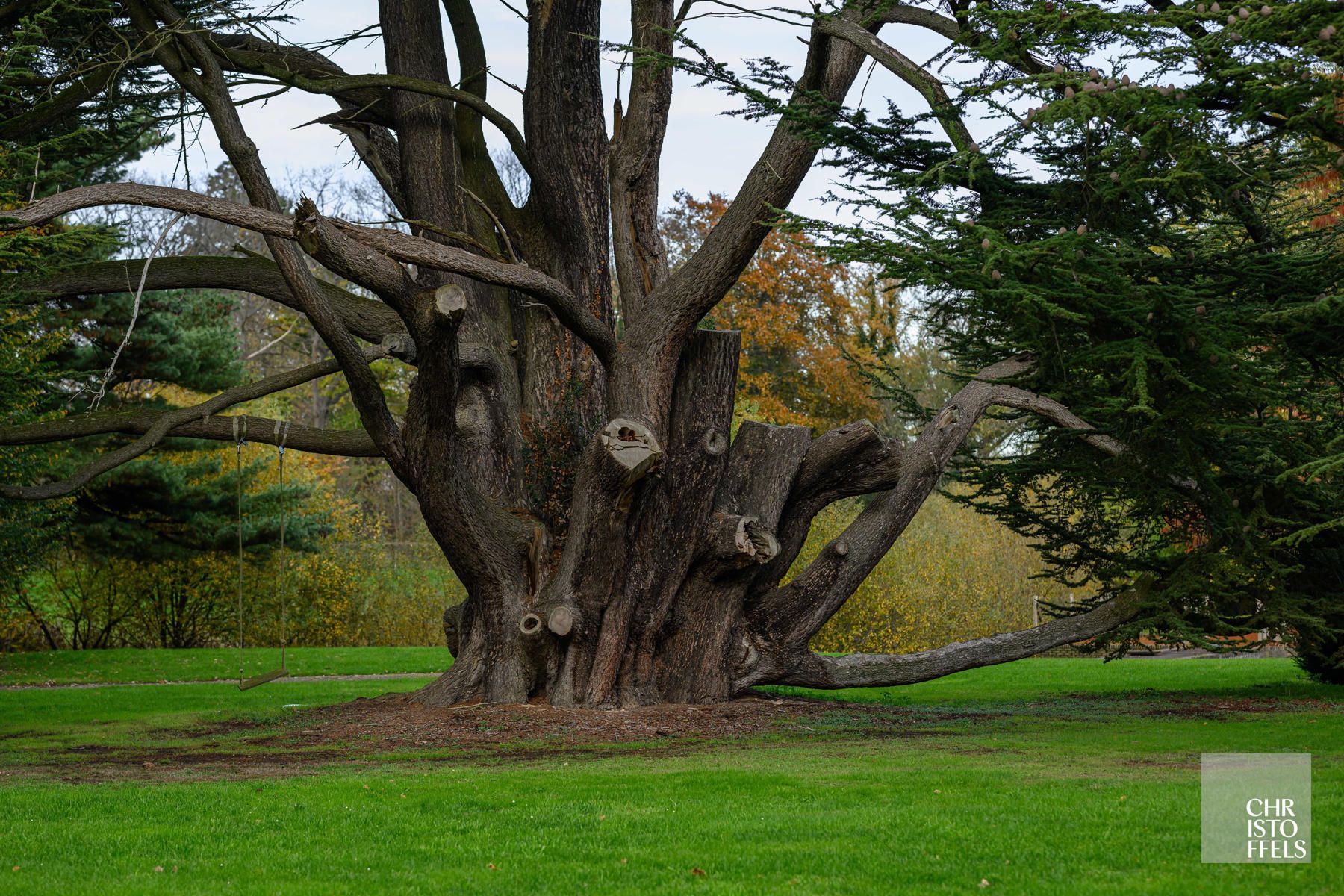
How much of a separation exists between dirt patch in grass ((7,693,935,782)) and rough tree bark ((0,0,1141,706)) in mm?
612

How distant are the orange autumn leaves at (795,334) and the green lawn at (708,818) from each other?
678 inches

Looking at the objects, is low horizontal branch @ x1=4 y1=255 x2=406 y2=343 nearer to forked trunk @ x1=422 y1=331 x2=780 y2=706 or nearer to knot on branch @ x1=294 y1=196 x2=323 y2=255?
knot on branch @ x1=294 y1=196 x2=323 y2=255

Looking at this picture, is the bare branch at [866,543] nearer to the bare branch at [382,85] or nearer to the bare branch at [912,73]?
the bare branch at [912,73]

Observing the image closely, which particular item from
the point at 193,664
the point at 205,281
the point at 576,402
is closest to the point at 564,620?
the point at 576,402

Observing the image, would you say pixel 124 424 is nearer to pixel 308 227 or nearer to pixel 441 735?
pixel 308 227

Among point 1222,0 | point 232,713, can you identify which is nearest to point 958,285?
point 1222,0

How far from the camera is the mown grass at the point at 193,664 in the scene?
17.2m

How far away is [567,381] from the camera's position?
12258 mm

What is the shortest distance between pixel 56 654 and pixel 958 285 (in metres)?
18.2

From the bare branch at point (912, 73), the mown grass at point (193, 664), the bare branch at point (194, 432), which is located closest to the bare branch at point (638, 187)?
the bare branch at point (912, 73)

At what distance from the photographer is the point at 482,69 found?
1284 cm

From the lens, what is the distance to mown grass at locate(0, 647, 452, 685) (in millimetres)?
17250

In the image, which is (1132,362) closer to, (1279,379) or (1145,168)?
(1145,168)

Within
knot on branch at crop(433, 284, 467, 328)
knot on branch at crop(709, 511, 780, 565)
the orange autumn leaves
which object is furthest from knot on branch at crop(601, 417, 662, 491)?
the orange autumn leaves
